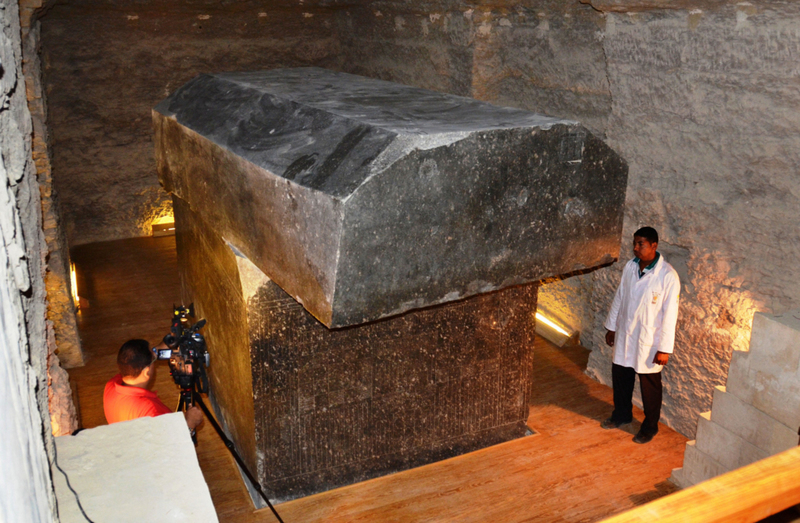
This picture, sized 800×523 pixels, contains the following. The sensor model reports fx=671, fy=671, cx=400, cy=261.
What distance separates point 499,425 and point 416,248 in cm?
174

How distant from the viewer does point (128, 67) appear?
620 cm

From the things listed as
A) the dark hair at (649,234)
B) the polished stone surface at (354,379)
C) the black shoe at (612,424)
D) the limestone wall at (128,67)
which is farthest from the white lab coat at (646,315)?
the limestone wall at (128,67)

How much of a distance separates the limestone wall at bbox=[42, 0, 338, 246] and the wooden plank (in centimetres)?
594

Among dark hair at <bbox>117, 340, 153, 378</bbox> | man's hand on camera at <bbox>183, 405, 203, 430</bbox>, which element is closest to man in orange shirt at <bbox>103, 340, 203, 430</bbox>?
dark hair at <bbox>117, 340, 153, 378</bbox>

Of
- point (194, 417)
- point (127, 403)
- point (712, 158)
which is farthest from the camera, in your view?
point (712, 158)

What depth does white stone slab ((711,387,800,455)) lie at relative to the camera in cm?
268

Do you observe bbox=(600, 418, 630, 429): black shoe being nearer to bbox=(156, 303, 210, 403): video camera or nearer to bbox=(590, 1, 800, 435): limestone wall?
bbox=(590, 1, 800, 435): limestone wall

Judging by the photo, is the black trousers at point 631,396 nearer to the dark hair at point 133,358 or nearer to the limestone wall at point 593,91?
the limestone wall at point 593,91

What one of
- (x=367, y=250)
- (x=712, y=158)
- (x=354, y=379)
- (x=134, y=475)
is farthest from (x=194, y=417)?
(x=712, y=158)

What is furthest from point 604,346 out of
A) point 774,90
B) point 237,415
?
point 237,415

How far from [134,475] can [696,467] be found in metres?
2.68

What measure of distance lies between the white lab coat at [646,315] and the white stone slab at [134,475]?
2.63m

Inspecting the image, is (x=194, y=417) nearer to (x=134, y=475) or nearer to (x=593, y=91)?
(x=134, y=475)

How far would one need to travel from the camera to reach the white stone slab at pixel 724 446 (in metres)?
2.83
